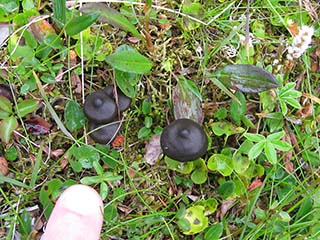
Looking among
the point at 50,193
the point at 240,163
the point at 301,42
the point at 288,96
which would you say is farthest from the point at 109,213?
the point at 301,42

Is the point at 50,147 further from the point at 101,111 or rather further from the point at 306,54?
the point at 306,54

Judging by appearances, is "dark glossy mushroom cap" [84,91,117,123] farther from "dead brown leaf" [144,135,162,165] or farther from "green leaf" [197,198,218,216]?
"green leaf" [197,198,218,216]

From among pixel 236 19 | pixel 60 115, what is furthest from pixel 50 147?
pixel 236 19

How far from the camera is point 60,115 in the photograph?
2.74m

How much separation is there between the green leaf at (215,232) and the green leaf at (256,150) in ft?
1.16

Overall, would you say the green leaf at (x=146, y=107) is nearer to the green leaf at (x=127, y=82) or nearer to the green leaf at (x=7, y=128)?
the green leaf at (x=127, y=82)

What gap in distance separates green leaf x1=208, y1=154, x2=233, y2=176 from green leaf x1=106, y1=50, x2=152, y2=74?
0.52 meters

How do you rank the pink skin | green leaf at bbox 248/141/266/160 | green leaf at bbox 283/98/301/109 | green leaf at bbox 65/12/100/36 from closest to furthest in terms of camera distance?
1. the pink skin
2. green leaf at bbox 65/12/100/36
3. green leaf at bbox 248/141/266/160
4. green leaf at bbox 283/98/301/109

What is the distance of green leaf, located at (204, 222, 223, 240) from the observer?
8.67 ft

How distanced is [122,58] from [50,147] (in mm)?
548

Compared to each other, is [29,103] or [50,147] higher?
[29,103]

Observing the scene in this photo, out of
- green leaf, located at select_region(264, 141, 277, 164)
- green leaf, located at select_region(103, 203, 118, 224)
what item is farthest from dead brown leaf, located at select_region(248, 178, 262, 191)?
green leaf, located at select_region(103, 203, 118, 224)

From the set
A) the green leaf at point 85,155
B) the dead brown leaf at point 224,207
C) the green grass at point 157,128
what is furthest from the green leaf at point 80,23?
the dead brown leaf at point 224,207

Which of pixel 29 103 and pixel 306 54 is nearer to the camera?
pixel 29 103
